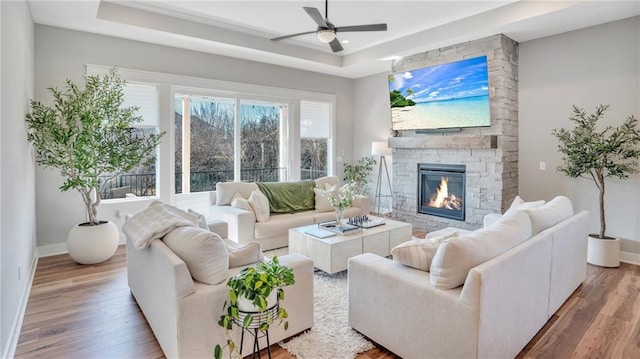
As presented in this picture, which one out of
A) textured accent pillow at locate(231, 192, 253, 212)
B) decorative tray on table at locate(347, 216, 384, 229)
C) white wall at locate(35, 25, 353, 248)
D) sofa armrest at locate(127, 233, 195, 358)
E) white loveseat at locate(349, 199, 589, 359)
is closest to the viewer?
white loveseat at locate(349, 199, 589, 359)

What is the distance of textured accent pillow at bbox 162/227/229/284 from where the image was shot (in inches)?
80.6

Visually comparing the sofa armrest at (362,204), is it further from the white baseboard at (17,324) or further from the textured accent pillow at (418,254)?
the white baseboard at (17,324)

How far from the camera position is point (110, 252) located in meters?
4.02

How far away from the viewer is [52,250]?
4.31 metres

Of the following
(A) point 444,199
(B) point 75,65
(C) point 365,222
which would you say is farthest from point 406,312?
(B) point 75,65

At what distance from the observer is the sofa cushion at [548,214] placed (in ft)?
8.25

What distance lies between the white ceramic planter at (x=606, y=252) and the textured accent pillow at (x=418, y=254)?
2952 millimetres

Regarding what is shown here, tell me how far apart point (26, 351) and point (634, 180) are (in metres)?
6.02

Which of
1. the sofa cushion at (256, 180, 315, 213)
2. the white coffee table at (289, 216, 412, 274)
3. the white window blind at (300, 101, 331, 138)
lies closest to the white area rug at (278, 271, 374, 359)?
the white coffee table at (289, 216, 412, 274)

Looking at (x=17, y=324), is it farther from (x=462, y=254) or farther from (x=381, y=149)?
(x=381, y=149)

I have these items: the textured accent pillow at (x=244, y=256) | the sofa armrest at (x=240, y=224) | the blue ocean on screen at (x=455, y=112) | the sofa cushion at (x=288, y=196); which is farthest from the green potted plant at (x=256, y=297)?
the blue ocean on screen at (x=455, y=112)

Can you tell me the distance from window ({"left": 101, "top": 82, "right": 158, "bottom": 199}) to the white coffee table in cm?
259

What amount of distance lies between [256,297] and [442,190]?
456cm

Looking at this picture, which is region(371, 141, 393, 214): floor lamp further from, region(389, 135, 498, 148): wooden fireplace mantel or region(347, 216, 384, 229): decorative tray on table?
region(347, 216, 384, 229): decorative tray on table
